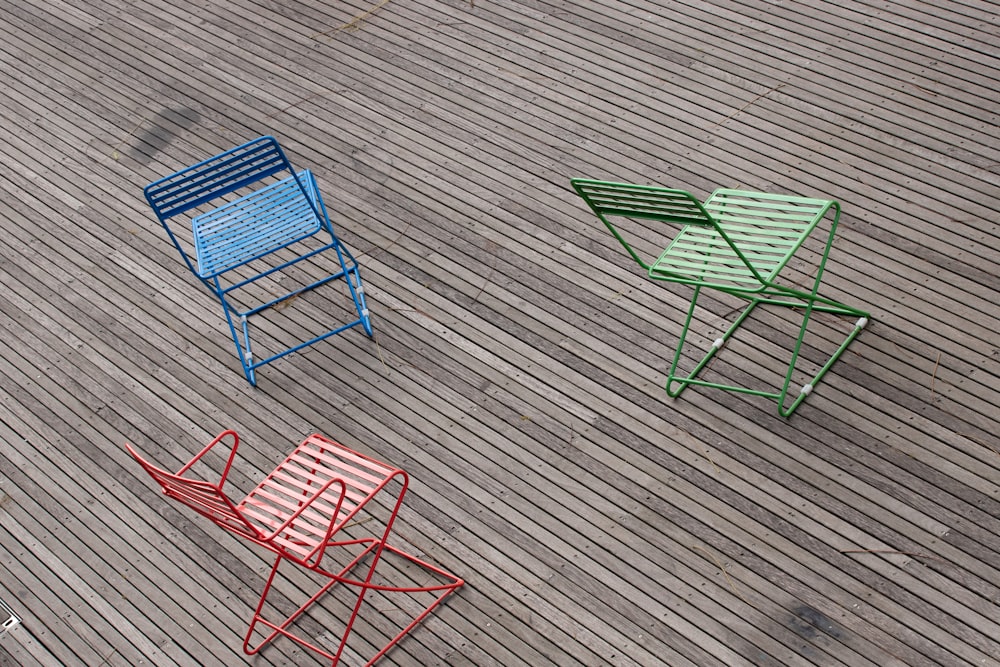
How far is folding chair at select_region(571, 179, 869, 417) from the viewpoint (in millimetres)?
3277

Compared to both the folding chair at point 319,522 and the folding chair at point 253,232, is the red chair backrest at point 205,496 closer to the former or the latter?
the folding chair at point 319,522

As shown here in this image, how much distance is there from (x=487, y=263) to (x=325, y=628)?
1764mm

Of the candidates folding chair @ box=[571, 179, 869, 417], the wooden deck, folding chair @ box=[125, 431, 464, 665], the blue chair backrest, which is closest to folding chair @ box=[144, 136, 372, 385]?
the blue chair backrest

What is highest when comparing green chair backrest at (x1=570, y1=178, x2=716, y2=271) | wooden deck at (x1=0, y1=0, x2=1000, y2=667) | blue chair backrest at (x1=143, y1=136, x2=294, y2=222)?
green chair backrest at (x1=570, y1=178, x2=716, y2=271)

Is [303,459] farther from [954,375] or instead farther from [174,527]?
[954,375]

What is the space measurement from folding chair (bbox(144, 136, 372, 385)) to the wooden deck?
133 mm

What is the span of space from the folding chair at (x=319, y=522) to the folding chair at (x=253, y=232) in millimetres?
833

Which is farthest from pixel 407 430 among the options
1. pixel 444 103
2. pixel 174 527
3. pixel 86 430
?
pixel 444 103

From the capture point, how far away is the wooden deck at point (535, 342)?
11.5 ft

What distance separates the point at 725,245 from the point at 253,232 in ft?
6.15

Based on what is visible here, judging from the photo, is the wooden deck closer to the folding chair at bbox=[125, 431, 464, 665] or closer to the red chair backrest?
the folding chair at bbox=[125, 431, 464, 665]

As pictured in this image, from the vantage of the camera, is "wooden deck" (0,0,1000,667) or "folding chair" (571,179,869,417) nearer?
"folding chair" (571,179,869,417)

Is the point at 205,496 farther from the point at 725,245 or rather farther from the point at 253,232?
the point at 725,245

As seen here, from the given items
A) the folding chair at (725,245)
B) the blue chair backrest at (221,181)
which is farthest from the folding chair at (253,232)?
the folding chair at (725,245)
